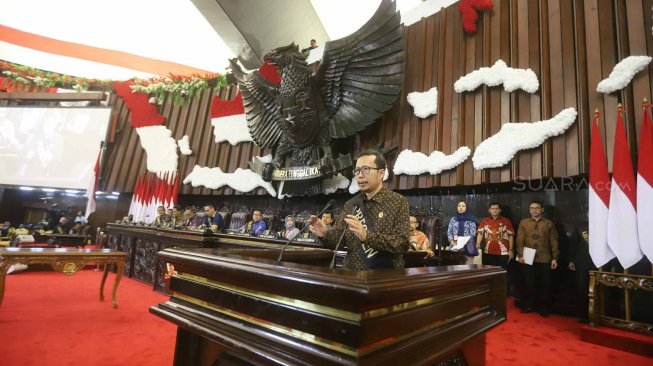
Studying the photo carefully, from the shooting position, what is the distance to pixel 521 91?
3469mm

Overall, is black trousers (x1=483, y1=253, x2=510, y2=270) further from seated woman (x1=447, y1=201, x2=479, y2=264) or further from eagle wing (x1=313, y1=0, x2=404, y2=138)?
eagle wing (x1=313, y1=0, x2=404, y2=138)

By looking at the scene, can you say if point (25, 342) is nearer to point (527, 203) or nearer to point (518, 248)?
point (518, 248)

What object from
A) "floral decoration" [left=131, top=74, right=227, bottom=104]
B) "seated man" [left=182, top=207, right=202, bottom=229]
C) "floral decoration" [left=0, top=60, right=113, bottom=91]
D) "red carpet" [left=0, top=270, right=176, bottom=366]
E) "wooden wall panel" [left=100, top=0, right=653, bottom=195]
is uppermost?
"floral decoration" [left=0, top=60, right=113, bottom=91]

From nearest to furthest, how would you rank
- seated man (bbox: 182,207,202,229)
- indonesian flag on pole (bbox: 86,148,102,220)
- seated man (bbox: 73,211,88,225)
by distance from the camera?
1. seated man (bbox: 182,207,202,229)
2. seated man (bbox: 73,211,88,225)
3. indonesian flag on pole (bbox: 86,148,102,220)

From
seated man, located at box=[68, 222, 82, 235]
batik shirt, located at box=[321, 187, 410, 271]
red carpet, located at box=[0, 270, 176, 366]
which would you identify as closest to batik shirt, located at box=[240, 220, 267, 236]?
red carpet, located at box=[0, 270, 176, 366]

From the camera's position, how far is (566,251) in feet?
11.5

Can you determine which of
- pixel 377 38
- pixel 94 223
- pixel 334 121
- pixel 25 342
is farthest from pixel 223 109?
pixel 25 342

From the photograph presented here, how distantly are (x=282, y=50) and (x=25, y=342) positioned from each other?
4.23 m

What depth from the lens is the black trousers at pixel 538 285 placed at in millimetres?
3283

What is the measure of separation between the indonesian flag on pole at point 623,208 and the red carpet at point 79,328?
3.33 m

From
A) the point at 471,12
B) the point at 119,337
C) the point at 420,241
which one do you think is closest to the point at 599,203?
the point at 420,241

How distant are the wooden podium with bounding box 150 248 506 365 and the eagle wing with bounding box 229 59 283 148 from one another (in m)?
4.33

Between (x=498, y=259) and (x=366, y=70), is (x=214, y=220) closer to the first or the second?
(x=366, y=70)

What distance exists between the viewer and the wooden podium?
72 cm
